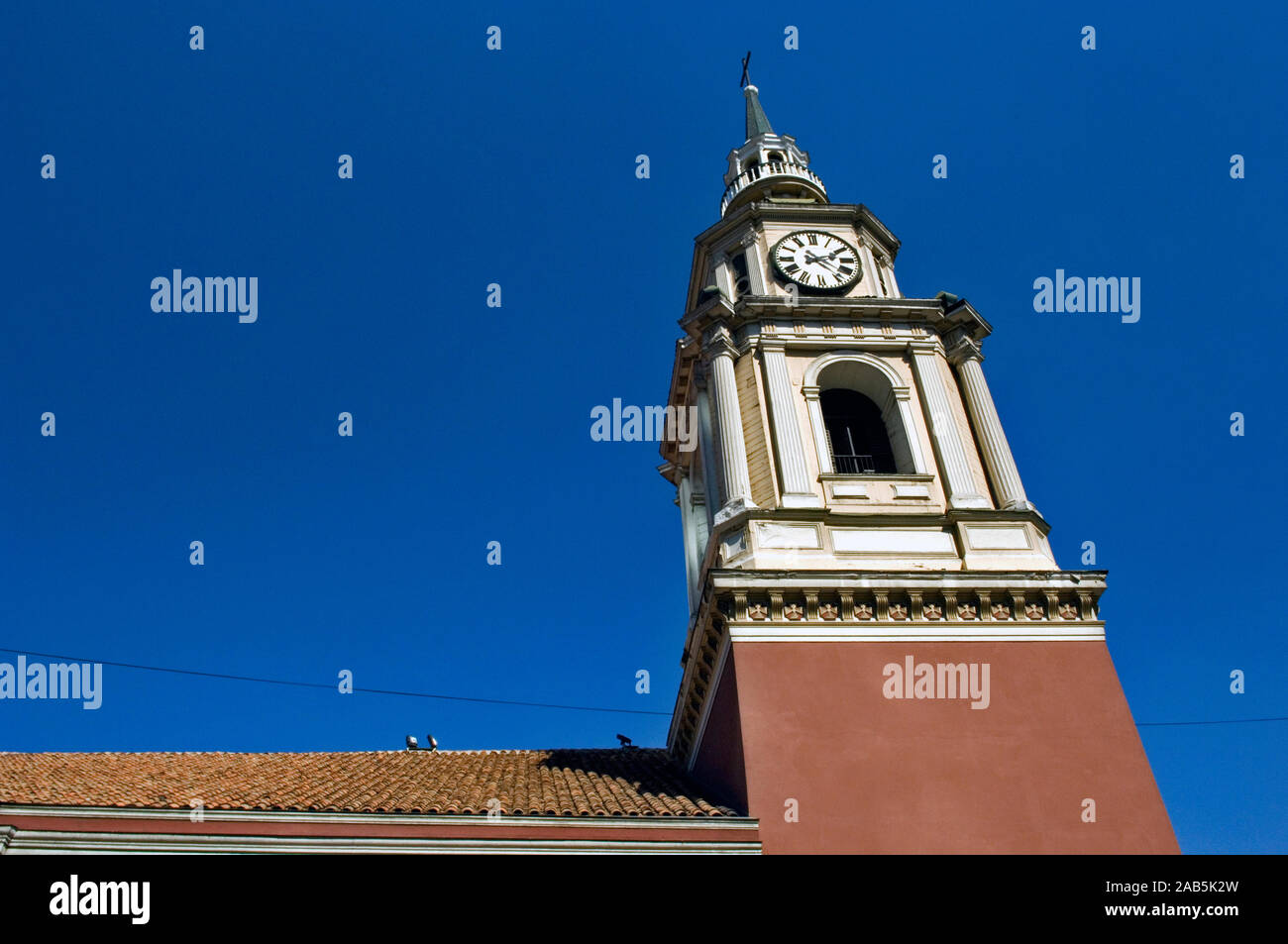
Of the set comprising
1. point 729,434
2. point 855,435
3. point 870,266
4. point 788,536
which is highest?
point 870,266

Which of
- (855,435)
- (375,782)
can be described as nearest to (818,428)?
(855,435)

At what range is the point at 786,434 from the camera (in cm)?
1859

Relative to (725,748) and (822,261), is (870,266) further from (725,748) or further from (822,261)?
(725,748)

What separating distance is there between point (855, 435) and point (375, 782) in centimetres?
1120

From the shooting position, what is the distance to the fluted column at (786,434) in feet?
57.9

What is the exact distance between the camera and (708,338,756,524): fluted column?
17719 millimetres

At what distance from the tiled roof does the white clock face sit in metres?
10.8

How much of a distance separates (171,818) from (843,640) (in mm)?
9780

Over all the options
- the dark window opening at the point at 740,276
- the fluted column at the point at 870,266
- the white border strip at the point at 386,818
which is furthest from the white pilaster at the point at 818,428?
the white border strip at the point at 386,818

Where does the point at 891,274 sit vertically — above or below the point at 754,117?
below

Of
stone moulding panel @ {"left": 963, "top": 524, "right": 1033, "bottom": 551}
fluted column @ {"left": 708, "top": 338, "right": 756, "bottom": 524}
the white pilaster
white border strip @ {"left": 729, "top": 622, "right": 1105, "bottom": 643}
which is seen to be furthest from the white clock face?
white border strip @ {"left": 729, "top": 622, "right": 1105, "bottom": 643}

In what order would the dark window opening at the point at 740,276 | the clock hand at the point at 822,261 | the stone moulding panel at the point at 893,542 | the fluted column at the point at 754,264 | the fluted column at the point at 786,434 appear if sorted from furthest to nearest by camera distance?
the dark window opening at the point at 740,276 < the clock hand at the point at 822,261 < the fluted column at the point at 754,264 < the fluted column at the point at 786,434 < the stone moulding panel at the point at 893,542

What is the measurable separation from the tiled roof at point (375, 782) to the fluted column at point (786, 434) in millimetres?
5314

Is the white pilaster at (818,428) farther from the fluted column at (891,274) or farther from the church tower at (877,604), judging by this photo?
the fluted column at (891,274)
